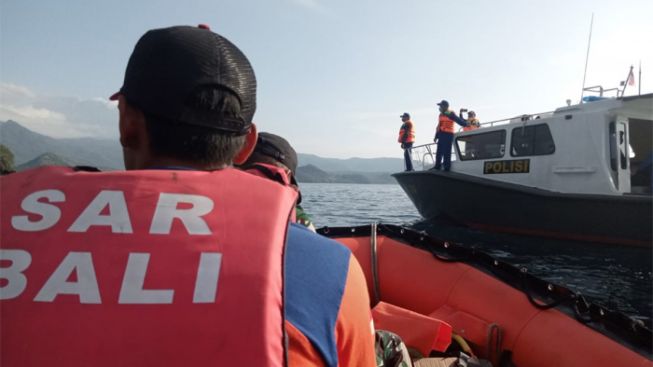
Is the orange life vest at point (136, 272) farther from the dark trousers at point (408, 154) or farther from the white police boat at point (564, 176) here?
the dark trousers at point (408, 154)

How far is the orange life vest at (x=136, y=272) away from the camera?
0.70 metres

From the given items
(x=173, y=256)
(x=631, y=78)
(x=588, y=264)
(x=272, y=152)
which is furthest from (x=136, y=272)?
(x=631, y=78)

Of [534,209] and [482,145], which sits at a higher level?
[482,145]

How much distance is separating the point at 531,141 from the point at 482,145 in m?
1.29

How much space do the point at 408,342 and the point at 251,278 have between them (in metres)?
2.03

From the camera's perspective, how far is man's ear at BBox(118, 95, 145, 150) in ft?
3.24

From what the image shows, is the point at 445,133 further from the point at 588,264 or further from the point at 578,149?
the point at 588,264

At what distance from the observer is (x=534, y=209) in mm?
8234

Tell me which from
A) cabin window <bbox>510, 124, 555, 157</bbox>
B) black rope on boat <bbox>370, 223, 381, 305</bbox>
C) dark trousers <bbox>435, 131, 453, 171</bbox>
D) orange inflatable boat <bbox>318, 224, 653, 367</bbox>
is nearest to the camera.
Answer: orange inflatable boat <bbox>318, 224, 653, 367</bbox>

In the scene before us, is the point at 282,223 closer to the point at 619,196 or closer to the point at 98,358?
the point at 98,358

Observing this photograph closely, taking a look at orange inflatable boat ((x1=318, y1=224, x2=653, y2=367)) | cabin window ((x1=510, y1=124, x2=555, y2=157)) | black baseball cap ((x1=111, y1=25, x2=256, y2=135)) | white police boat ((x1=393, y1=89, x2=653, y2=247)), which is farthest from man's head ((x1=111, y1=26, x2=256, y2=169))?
cabin window ((x1=510, y1=124, x2=555, y2=157))

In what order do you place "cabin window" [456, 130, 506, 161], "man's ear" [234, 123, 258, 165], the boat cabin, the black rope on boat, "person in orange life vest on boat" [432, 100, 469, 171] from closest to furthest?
1. "man's ear" [234, 123, 258, 165]
2. the black rope on boat
3. the boat cabin
4. "cabin window" [456, 130, 506, 161]
5. "person in orange life vest on boat" [432, 100, 469, 171]

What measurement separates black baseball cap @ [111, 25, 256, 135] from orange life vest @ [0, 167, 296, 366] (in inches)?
6.8

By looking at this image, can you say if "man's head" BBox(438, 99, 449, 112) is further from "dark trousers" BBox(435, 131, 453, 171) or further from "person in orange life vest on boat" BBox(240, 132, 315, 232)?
"person in orange life vest on boat" BBox(240, 132, 315, 232)
